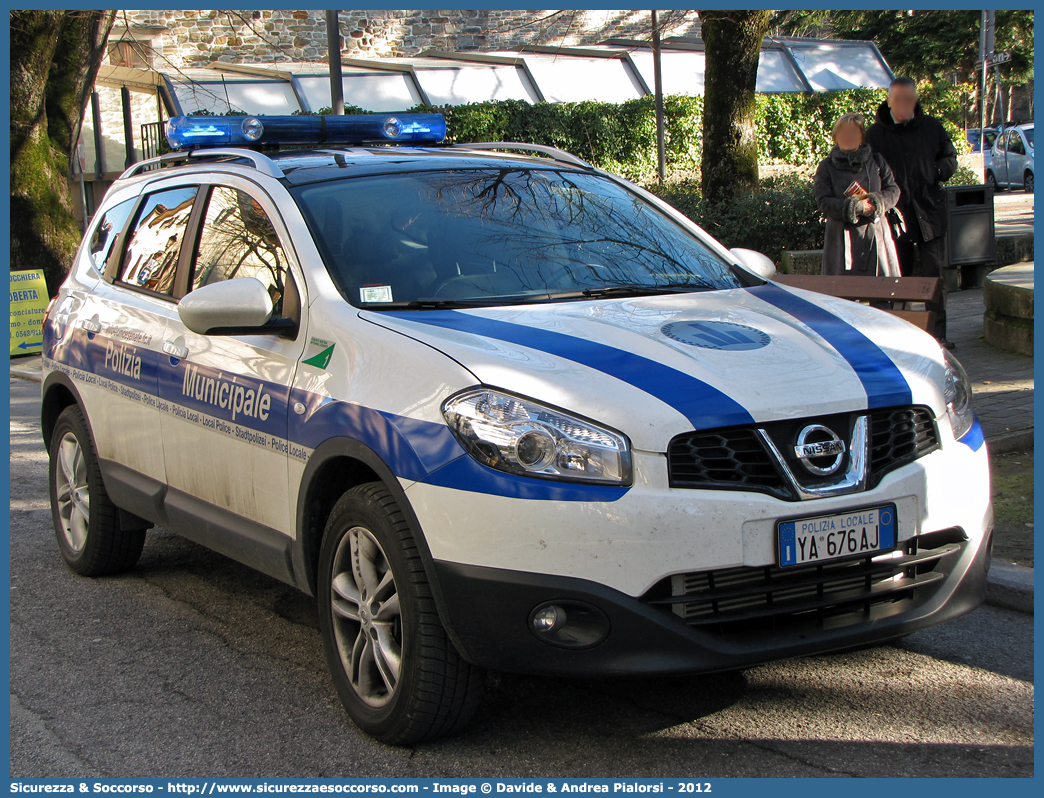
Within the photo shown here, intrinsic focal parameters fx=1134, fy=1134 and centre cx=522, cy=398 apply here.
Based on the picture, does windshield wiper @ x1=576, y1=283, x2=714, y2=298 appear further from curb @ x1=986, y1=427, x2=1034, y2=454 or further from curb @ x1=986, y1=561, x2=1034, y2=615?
curb @ x1=986, y1=427, x2=1034, y2=454

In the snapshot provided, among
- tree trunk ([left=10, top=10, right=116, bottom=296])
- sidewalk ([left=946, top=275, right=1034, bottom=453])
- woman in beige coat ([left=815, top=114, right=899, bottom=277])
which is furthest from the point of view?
A: tree trunk ([left=10, top=10, right=116, bottom=296])

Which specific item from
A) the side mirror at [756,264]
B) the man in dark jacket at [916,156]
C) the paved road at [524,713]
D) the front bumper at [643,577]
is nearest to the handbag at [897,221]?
the man in dark jacket at [916,156]

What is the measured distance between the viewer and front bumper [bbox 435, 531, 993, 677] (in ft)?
10.2

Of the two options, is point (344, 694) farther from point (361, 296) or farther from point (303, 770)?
point (361, 296)

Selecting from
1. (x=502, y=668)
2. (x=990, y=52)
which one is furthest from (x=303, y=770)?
(x=990, y=52)

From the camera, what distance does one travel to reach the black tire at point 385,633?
3.29m

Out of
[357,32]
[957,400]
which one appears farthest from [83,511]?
[357,32]

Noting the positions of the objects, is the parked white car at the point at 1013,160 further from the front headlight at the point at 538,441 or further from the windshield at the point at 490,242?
the front headlight at the point at 538,441

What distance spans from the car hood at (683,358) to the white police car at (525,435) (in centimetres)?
1

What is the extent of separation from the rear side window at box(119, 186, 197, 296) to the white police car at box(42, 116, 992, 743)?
0.24ft

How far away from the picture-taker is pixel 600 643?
3127mm

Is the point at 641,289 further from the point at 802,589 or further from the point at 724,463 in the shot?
the point at 802,589

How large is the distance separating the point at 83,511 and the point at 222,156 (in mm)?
1908

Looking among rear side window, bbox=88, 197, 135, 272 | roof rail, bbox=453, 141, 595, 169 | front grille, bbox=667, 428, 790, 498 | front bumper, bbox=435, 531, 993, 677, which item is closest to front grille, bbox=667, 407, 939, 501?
front grille, bbox=667, 428, 790, 498
